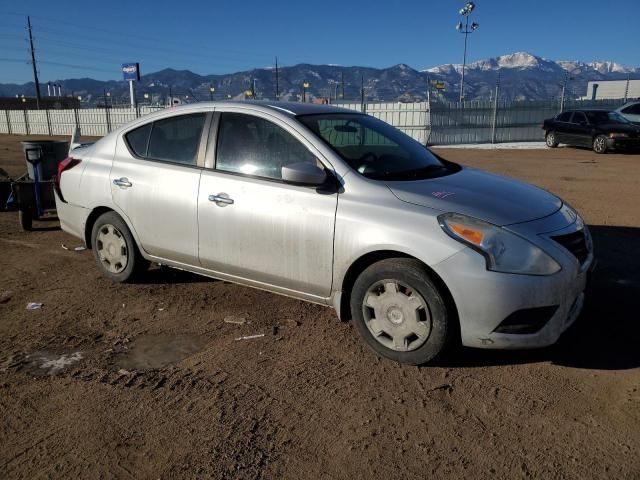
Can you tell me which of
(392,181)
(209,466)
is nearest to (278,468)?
(209,466)

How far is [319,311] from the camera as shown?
4426mm

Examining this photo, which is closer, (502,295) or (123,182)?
(502,295)

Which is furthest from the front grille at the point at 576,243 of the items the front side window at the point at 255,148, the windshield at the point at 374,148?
the front side window at the point at 255,148

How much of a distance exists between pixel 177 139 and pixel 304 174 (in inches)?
61.5

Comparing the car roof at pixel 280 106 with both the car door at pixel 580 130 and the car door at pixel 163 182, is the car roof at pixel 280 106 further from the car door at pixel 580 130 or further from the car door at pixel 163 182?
the car door at pixel 580 130

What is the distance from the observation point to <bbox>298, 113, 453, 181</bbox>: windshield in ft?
12.6

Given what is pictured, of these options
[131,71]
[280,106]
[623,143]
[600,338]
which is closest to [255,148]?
[280,106]

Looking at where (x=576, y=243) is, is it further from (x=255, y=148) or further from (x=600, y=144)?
(x=600, y=144)

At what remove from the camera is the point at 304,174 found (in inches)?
139

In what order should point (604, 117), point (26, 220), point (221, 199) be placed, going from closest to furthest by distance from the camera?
point (221, 199) → point (26, 220) → point (604, 117)

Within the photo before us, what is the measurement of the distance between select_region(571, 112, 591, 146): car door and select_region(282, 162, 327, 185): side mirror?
60.1ft

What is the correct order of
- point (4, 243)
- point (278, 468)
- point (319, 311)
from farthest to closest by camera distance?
point (4, 243) < point (319, 311) < point (278, 468)

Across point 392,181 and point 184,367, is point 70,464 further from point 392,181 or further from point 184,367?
point 392,181

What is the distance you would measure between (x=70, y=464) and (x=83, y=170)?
3.21 meters
